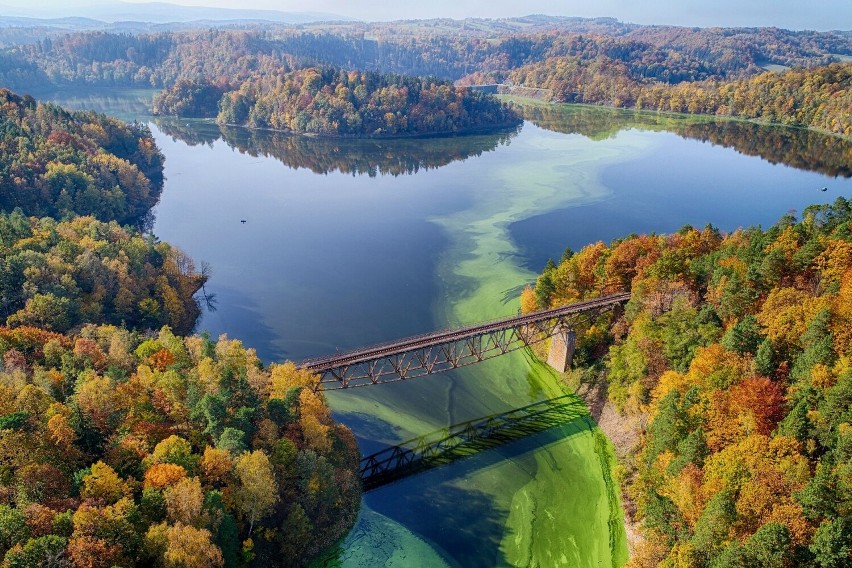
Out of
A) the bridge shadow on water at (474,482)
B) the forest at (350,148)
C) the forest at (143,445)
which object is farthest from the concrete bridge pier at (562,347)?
the forest at (350,148)

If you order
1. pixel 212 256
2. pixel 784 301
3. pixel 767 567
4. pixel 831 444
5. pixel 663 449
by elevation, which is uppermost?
pixel 784 301

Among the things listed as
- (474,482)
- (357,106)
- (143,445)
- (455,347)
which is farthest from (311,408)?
(357,106)

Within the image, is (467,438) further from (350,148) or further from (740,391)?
(350,148)

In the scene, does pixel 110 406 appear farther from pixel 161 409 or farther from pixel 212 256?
pixel 212 256

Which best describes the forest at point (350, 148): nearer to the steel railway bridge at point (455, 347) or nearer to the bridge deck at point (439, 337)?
the steel railway bridge at point (455, 347)

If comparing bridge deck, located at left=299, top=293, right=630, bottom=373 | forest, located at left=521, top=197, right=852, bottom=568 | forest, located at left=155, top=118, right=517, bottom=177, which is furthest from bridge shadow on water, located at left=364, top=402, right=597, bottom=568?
forest, located at left=155, top=118, right=517, bottom=177

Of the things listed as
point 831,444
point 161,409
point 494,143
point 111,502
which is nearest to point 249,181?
point 494,143

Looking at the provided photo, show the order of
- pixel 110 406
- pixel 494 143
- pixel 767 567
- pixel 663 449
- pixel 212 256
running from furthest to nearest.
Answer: pixel 494 143 < pixel 212 256 < pixel 663 449 < pixel 110 406 < pixel 767 567
